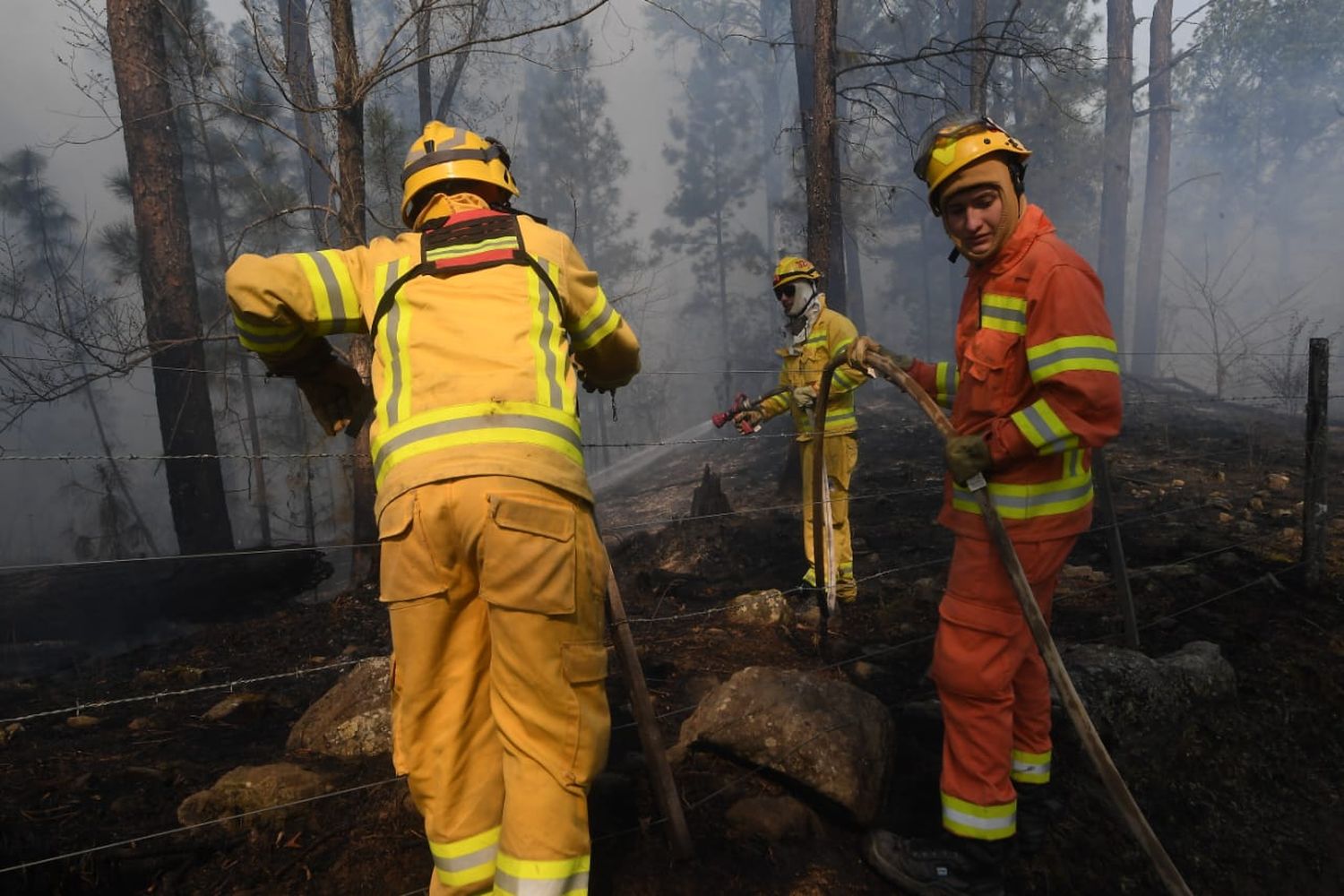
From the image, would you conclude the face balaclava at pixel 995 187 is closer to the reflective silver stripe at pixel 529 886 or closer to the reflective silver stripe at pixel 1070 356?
the reflective silver stripe at pixel 1070 356

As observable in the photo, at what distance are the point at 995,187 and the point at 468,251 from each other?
168 centimetres

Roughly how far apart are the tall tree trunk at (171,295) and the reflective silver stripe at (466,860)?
274 inches

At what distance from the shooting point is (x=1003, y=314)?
2.33 metres

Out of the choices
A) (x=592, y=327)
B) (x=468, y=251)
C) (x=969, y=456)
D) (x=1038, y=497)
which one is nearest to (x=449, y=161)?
(x=468, y=251)

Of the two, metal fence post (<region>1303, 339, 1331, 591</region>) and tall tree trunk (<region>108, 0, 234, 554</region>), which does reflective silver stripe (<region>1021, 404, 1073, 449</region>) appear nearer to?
metal fence post (<region>1303, 339, 1331, 591</region>)

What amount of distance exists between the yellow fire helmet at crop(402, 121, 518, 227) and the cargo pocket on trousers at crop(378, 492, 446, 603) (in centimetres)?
101

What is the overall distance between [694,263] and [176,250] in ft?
108

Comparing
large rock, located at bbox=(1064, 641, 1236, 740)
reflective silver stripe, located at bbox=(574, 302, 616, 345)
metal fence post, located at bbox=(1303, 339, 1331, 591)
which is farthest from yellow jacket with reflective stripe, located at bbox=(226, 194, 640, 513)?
metal fence post, located at bbox=(1303, 339, 1331, 591)

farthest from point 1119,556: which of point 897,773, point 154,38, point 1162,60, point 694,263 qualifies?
point 694,263

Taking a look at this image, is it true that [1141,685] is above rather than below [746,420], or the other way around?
below

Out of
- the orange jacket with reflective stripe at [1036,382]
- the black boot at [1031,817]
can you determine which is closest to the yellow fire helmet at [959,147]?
the orange jacket with reflective stripe at [1036,382]

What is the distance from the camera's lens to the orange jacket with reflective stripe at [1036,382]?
2.17 metres

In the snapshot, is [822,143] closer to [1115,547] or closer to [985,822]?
[1115,547]

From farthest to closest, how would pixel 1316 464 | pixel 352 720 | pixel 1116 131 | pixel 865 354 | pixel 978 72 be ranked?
pixel 1116 131 < pixel 978 72 < pixel 1316 464 < pixel 352 720 < pixel 865 354
